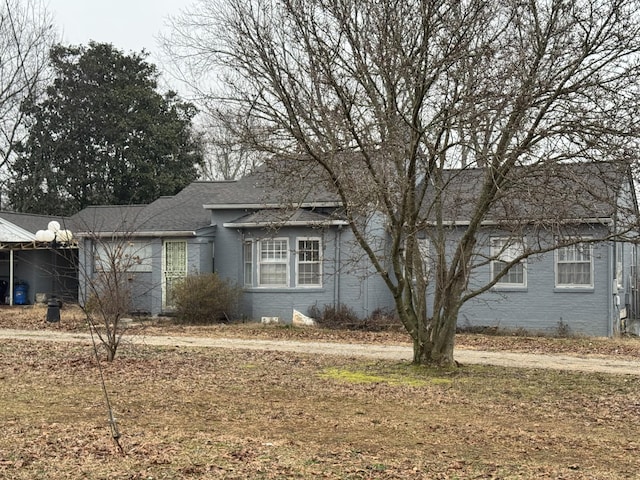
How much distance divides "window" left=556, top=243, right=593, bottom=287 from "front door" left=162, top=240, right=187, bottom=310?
10.4m

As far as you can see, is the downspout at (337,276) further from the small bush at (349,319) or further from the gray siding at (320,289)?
the small bush at (349,319)

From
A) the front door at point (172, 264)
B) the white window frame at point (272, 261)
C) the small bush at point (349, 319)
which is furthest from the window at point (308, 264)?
the front door at point (172, 264)

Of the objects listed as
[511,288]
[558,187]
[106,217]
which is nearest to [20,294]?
[106,217]

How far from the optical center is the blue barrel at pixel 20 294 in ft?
86.9

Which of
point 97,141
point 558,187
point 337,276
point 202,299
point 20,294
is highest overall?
point 97,141

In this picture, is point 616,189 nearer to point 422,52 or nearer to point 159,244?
point 422,52

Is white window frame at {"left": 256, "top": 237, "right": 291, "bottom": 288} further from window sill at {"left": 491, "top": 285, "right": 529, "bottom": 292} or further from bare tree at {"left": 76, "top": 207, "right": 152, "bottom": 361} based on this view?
A: window sill at {"left": 491, "top": 285, "right": 529, "bottom": 292}

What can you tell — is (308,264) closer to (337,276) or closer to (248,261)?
(337,276)

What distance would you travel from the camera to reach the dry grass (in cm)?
670

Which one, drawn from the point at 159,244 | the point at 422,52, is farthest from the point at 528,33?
the point at 159,244

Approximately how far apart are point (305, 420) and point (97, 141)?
109 feet

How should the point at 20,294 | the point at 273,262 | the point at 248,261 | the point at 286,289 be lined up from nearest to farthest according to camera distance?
the point at 286,289
the point at 273,262
the point at 248,261
the point at 20,294

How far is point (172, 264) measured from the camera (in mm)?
23297

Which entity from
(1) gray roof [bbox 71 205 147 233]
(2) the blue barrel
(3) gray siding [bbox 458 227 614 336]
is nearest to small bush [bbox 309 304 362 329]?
(3) gray siding [bbox 458 227 614 336]
